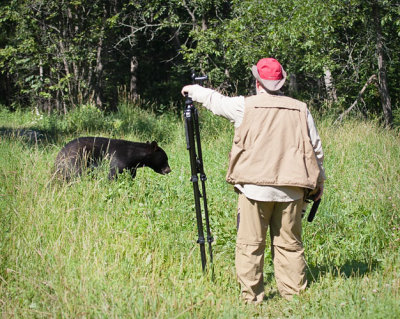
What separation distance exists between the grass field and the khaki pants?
14 centimetres

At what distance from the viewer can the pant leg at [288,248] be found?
379 cm

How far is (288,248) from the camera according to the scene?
Result: 3883mm

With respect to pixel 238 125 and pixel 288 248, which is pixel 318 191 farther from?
pixel 238 125

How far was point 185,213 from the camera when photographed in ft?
18.8

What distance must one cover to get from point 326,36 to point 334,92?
3.16m

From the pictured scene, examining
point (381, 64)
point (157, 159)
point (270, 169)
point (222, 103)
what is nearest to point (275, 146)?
point (270, 169)

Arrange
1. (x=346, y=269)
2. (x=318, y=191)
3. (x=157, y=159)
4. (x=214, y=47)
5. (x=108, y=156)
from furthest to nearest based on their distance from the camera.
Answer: (x=214, y=47) → (x=157, y=159) → (x=108, y=156) → (x=346, y=269) → (x=318, y=191)

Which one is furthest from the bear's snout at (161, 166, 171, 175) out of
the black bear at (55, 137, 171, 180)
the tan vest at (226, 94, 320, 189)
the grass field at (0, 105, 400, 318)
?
the tan vest at (226, 94, 320, 189)

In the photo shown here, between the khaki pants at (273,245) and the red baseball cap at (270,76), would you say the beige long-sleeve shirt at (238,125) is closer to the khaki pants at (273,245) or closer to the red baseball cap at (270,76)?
the khaki pants at (273,245)

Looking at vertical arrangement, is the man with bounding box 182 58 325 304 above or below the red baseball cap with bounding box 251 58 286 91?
below

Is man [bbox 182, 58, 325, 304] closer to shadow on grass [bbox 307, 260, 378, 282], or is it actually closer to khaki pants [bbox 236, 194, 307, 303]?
khaki pants [bbox 236, 194, 307, 303]

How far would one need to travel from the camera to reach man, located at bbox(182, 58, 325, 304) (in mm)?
3621

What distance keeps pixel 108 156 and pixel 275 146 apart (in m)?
3.97

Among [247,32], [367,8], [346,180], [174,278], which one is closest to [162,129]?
[247,32]
